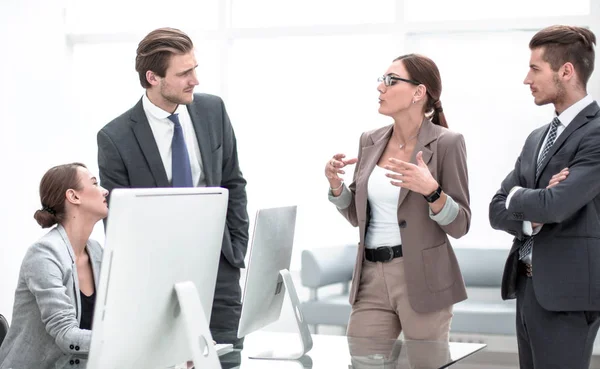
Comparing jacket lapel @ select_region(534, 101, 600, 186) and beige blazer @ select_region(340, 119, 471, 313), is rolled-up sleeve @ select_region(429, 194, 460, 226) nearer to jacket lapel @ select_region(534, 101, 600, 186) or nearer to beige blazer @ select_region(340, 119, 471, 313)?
beige blazer @ select_region(340, 119, 471, 313)

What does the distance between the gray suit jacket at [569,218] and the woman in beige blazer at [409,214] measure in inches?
11.6


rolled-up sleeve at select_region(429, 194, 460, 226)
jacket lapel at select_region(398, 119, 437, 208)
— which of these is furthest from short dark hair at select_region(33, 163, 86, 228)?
rolled-up sleeve at select_region(429, 194, 460, 226)

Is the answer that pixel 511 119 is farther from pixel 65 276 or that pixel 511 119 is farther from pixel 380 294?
pixel 65 276

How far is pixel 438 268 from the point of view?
294 cm

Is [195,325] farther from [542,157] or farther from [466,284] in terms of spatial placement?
[466,284]

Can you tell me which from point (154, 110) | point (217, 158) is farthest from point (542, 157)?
point (154, 110)

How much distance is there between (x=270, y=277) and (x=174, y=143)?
2.52ft

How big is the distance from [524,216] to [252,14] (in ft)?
14.1

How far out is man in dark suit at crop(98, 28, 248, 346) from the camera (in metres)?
3.04

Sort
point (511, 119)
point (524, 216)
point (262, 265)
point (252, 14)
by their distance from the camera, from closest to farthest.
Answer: point (262, 265) < point (524, 216) < point (511, 119) < point (252, 14)

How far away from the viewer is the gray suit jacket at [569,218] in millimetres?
2623

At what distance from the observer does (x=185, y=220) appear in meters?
1.94

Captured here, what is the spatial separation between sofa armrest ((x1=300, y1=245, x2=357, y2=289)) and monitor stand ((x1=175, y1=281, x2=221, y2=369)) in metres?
3.80

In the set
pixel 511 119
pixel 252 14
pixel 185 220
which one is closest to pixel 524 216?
pixel 185 220
